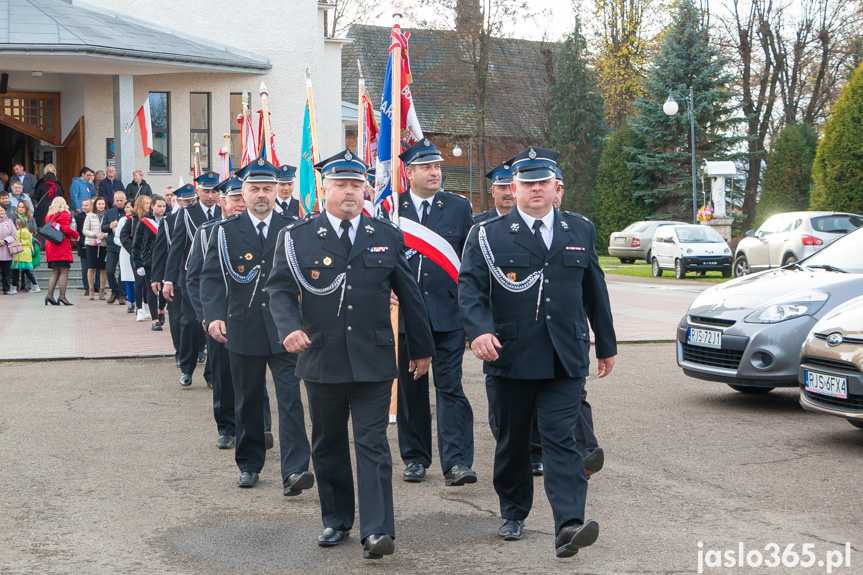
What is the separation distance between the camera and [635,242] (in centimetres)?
3994

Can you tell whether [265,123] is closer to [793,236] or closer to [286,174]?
[286,174]

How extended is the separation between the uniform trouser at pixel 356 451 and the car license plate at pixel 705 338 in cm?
445

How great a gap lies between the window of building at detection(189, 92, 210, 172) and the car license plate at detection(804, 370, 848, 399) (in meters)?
25.1

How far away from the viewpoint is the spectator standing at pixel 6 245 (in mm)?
20844

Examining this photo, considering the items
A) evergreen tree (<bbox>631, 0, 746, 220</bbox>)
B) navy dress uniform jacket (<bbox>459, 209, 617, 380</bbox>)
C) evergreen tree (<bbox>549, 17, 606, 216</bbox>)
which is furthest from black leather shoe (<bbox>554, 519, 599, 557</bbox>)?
evergreen tree (<bbox>549, 17, 606, 216</bbox>)

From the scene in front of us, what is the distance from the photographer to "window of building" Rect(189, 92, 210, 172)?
30.6 m

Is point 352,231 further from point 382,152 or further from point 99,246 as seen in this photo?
point 99,246

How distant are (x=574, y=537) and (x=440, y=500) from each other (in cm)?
148

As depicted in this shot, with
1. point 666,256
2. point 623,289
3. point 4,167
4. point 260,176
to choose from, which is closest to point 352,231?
point 260,176

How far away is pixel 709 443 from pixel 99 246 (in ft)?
52.6

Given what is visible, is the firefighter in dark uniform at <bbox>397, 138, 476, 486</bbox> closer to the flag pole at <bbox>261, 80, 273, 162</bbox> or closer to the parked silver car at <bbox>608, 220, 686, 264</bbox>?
the flag pole at <bbox>261, 80, 273, 162</bbox>

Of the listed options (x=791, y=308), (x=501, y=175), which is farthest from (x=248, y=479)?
(x=791, y=308)

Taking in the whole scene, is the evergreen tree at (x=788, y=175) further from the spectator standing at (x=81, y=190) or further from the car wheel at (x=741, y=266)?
the spectator standing at (x=81, y=190)

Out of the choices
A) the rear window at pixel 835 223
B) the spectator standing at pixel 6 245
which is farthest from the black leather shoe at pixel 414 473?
the rear window at pixel 835 223
